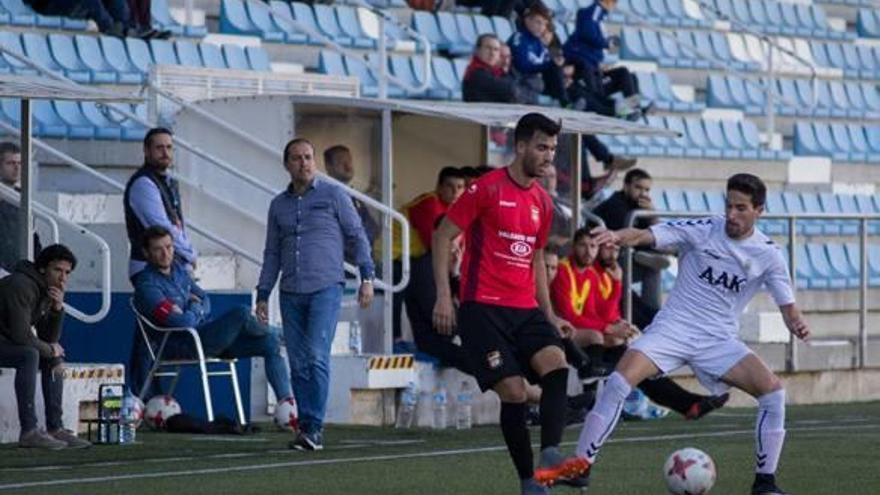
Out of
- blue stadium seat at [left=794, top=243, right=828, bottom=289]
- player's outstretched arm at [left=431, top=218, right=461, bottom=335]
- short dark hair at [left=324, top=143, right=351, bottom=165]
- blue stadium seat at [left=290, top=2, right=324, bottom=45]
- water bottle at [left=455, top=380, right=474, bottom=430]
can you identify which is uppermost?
blue stadium seat at [left=290, top=2, right=324, bottom=45]

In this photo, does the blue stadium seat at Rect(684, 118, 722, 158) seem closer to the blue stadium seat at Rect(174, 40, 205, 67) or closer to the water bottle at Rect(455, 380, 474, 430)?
the blue stadium seat at Rect(174, 40, 205, 67)

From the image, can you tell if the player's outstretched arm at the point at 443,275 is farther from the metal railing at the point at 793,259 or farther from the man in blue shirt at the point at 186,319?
the metal railing at the point at 793,259

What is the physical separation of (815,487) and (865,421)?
588 cm

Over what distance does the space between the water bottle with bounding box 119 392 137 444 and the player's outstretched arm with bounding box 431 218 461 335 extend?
3638mm

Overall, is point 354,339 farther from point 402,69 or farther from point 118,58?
point 402,69

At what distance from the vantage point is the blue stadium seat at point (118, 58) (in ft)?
67.1

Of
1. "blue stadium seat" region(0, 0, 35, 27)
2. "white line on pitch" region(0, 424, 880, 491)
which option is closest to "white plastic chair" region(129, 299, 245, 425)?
"white line on pitch" region(0, 424, 880, 491)

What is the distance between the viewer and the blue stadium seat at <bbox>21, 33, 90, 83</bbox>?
65.8ft

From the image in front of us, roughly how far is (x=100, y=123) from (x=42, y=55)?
0.85 metres

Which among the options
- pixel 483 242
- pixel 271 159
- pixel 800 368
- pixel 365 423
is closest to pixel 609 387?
pixel 483 242

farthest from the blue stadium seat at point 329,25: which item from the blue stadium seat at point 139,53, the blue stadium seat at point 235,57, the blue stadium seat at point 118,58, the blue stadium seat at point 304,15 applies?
the blue stadium seat at point 118,58

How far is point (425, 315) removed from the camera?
58.2 feet

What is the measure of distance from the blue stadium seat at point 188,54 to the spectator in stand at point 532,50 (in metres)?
3.06

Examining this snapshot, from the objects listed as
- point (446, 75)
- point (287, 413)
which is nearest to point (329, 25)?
point (446, 75)
